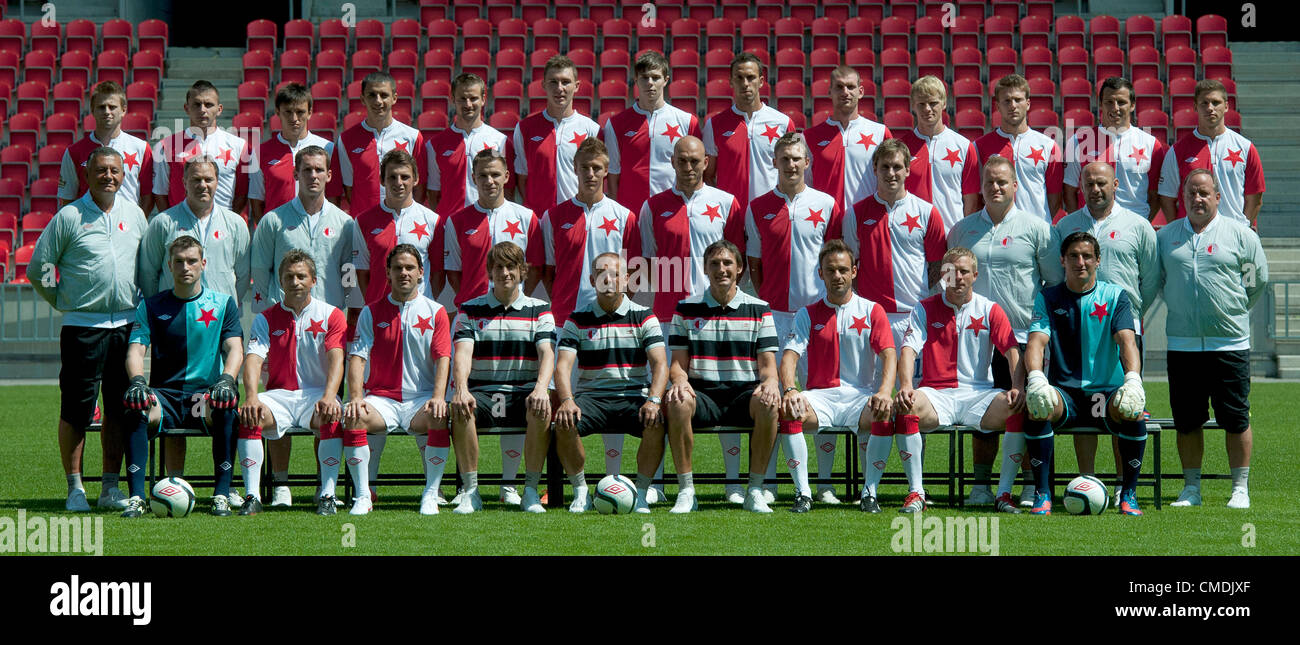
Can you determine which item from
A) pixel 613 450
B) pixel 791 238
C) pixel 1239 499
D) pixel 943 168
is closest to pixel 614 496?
pixel 613 450

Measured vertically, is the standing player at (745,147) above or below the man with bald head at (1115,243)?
above

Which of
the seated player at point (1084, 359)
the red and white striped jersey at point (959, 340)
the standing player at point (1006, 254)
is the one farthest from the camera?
the standing player at point (1006, 254)

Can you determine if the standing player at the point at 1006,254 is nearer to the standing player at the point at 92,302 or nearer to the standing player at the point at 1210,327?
the standing player at the point at 1210,327

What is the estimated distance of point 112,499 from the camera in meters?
7.46

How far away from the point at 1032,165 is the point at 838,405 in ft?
7.01

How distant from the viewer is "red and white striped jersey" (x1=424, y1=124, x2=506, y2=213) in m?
8.85

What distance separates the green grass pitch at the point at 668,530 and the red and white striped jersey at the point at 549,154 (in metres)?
1.88

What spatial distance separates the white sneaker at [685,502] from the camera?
7207 mm

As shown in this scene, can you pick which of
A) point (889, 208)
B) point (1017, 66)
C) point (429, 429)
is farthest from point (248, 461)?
point (1017, 66)

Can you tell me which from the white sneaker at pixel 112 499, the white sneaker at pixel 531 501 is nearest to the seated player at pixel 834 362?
the white sneaker at pixel 531 501

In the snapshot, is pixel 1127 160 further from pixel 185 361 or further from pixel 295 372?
pixel 185 361

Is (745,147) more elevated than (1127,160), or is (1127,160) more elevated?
(745,147)

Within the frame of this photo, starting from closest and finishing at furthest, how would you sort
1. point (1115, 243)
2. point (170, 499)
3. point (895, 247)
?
point (170, 499) → point (1115, 243) → point (895, 247)

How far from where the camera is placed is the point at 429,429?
7.27 meters
